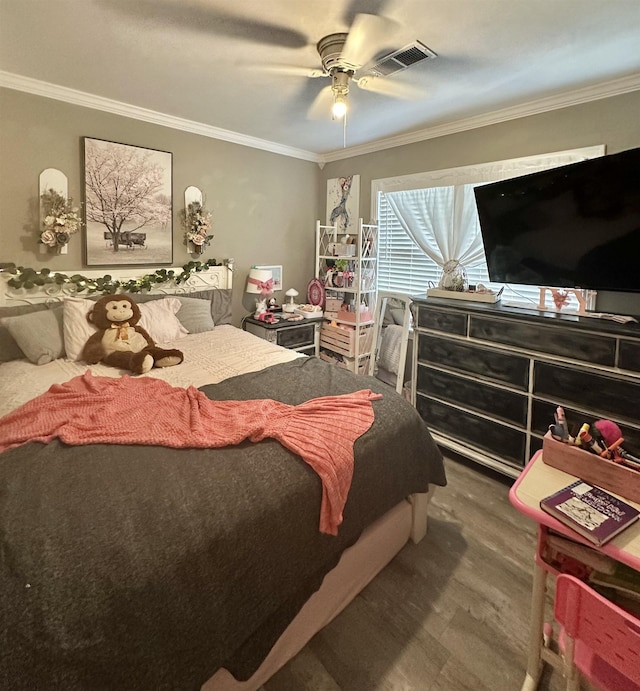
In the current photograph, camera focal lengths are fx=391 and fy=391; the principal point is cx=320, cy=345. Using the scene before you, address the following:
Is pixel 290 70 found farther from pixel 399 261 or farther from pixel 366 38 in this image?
pixel 399 261

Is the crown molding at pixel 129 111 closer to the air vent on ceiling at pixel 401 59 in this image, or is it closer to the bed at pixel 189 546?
the air vent on ceiling at pixel 401 59

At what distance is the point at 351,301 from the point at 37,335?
8.68ft

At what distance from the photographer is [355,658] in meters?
1.45

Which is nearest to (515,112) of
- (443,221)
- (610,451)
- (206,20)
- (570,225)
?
(443,221)

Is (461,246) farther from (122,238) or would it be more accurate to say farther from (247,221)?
(122,238)

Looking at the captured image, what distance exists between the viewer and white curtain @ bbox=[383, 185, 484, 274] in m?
3.15

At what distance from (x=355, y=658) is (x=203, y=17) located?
8.96 ft

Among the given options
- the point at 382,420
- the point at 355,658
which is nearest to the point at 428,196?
the point at 382,420

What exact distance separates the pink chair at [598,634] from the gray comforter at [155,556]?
71 centimetres

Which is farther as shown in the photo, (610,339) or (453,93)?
(453,93)

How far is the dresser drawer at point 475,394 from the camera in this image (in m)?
2.45

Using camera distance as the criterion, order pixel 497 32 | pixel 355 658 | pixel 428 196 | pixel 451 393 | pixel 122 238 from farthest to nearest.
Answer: pixel 428 196
pixel 122 238
pixel 451 393
pixel 497 32
pixel 355 658

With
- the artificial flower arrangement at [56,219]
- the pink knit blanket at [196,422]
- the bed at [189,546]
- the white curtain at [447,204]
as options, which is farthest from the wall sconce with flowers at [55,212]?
the white curtain at [447,204]

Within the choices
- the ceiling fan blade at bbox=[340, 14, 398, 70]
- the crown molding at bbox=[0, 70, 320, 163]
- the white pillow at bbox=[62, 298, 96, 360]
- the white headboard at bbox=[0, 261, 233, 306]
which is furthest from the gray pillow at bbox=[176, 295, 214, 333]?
the ceiling fan blade at bbox=[340, 14, 398, 70]
